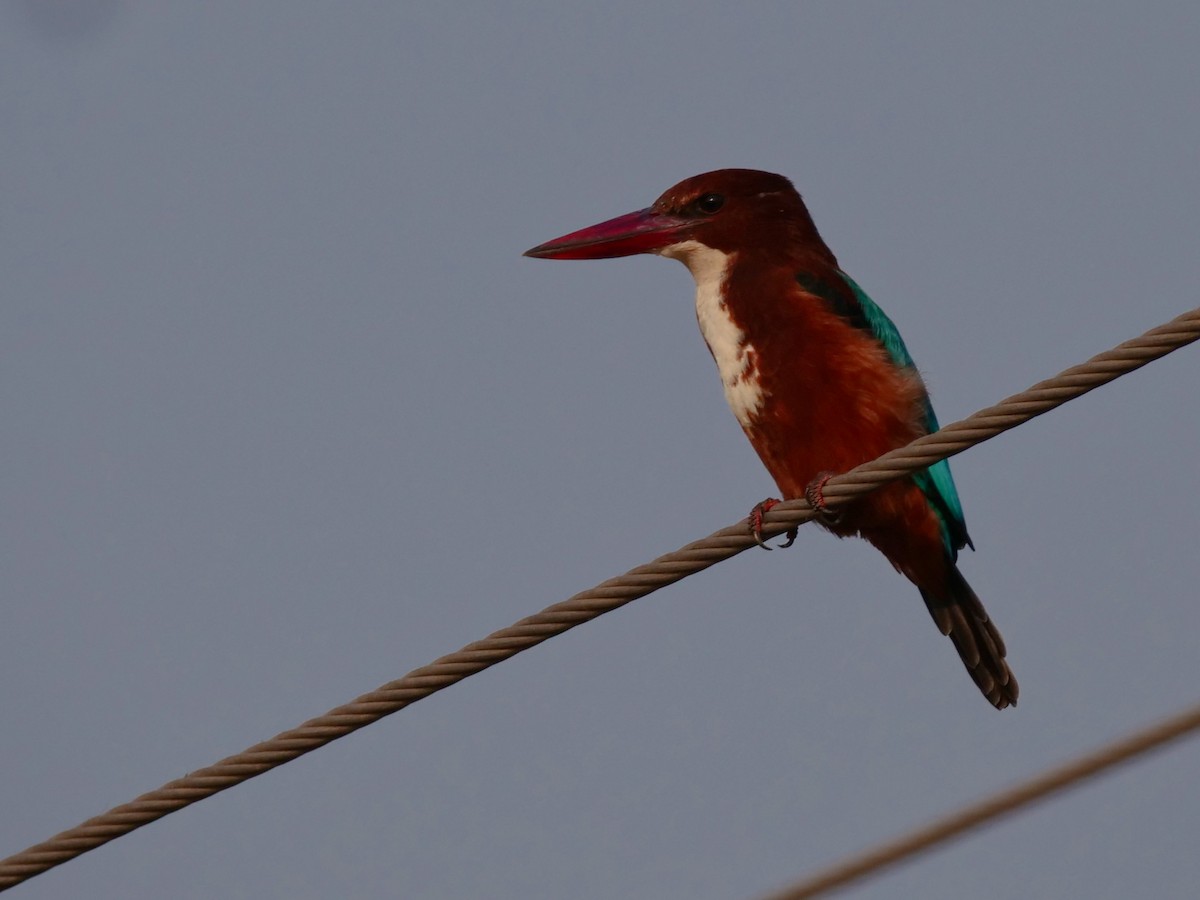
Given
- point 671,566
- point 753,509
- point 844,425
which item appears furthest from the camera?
point 844,425

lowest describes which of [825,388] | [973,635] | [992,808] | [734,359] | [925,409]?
[992,808]

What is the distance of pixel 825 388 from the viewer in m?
4.20

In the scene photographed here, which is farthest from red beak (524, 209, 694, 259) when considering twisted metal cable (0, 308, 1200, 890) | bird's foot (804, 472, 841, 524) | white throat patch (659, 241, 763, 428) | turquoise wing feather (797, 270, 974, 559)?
twisted metal cable (0, 308, 1200, 890)

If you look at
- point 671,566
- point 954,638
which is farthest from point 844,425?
point 671,566

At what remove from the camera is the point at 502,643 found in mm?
2938

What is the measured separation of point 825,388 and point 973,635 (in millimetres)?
915

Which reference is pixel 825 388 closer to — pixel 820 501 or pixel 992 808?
pixel 820 501

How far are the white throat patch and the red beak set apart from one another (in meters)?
0.21

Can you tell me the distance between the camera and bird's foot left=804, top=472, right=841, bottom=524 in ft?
11.3

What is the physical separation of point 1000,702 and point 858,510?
33.0 inches

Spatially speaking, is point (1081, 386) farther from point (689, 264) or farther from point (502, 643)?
point (689, 264)

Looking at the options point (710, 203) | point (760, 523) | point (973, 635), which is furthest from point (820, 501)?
point (710, 203)

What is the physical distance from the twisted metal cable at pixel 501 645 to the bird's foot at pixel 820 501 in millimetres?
376

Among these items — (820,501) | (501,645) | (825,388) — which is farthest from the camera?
(825,388)
